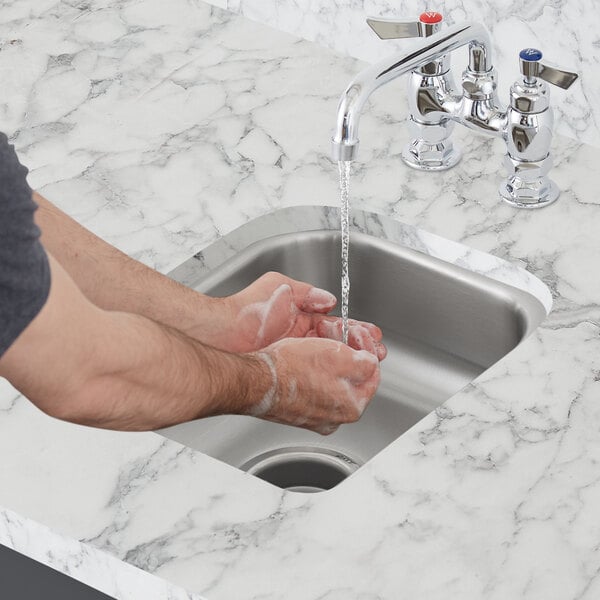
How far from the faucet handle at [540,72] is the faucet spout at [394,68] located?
0.06m

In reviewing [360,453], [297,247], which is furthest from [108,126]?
[360,453]

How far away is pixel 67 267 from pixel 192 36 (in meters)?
0.66

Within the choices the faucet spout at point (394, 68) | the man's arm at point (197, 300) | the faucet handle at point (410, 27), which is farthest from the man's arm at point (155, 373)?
the faucet handle at point (410, 27)

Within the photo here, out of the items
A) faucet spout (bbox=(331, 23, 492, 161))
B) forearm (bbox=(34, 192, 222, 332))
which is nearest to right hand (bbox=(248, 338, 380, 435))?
forearm (bbox=(34, 192, 222, 332))

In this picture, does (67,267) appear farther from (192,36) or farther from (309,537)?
(192,36)

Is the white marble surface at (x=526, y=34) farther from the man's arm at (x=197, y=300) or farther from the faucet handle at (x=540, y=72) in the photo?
the man's arm at (x=197, y=300)

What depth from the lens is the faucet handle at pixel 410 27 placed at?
4.89 ft

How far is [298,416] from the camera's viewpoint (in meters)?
1.42

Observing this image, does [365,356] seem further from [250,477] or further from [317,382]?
[250,477]

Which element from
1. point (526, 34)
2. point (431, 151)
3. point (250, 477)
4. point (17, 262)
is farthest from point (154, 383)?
point (526, 34)

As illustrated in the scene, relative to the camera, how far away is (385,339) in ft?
5.59

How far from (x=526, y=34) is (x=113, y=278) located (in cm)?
63

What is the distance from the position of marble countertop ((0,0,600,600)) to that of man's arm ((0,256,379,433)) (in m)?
0.09

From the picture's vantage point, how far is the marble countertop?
1.16 meters
